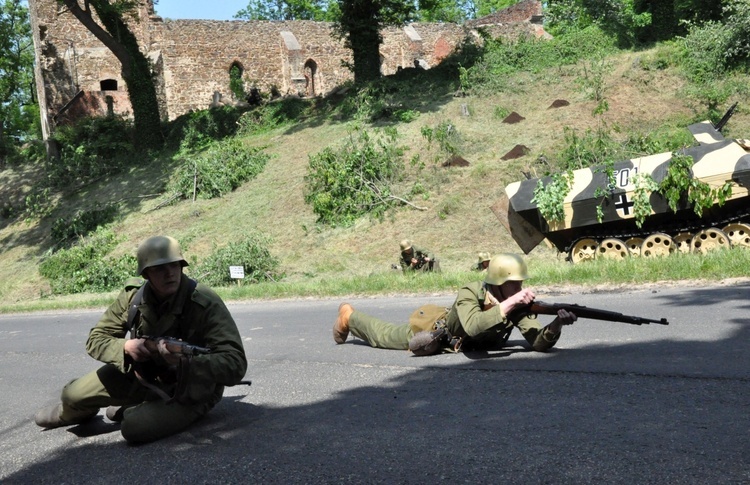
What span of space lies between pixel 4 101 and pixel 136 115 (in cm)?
3070

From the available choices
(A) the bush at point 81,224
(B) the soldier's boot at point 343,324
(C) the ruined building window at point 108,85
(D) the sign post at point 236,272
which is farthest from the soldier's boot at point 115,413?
(C) the ruined building window at point 108,85

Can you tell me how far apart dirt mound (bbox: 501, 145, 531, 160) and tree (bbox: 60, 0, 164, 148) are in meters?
18.2

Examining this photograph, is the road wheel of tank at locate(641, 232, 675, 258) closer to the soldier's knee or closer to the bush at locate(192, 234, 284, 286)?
the bush at locate(192, 234, 284, 286)

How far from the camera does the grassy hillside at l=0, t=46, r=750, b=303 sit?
23.1m

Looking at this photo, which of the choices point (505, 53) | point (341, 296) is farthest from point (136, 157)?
point (341, 296)

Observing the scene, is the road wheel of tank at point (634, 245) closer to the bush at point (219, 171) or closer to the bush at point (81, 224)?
the bush at point (219, 171)

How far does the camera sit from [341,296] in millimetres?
16531

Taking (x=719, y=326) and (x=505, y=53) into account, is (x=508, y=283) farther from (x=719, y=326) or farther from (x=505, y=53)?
(x=505, y=53)

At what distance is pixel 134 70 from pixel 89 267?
13597 mm

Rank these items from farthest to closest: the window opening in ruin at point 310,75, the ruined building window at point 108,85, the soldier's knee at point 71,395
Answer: the window opening in ruin at point 310,75
the ruined building window at point 108,85
the soldier's knee at point 71,395

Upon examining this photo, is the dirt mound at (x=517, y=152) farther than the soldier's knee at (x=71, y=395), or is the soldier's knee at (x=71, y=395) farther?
the dirt mound at (x=517, y=152)

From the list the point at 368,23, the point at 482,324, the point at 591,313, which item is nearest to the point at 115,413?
the point at 482,324

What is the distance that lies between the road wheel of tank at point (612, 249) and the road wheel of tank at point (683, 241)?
0.91 metres

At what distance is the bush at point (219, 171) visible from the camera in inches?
1236
